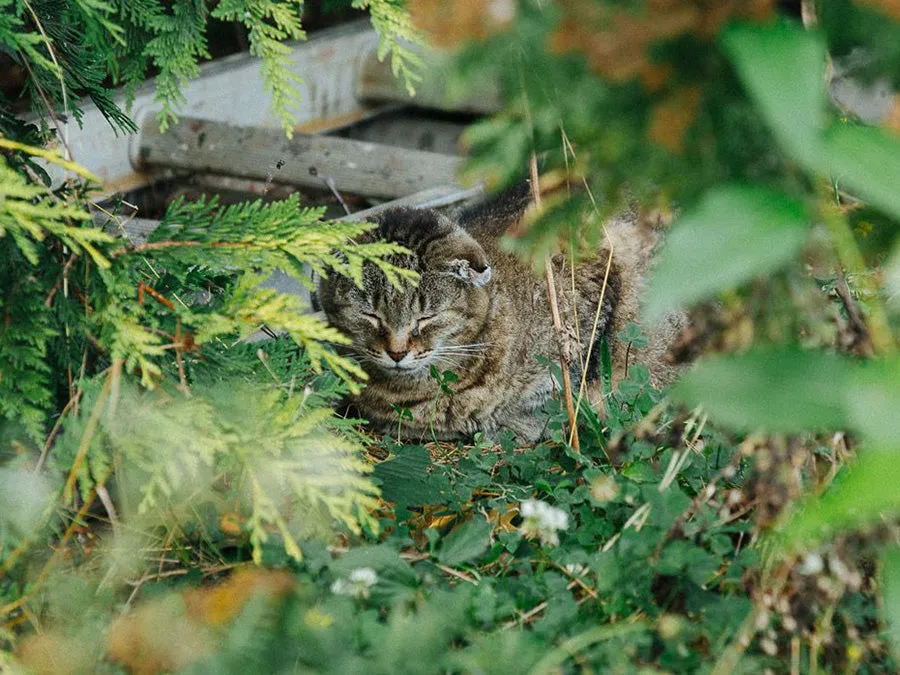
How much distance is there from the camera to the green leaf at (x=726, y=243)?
0.91m

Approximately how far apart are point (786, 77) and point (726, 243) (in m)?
0.16

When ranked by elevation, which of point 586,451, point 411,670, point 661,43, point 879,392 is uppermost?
point 661,43

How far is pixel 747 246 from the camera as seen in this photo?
3.05ft

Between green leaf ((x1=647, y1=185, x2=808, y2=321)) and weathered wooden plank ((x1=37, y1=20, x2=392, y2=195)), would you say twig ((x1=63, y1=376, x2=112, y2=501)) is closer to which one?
green leaf ((x1=647, y1=185, x2=808, y2=321))

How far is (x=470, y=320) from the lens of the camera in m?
3.11

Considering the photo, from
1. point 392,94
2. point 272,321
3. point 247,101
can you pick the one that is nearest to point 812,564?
point 272,321

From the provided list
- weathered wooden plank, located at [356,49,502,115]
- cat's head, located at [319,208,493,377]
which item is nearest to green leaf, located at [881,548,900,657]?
cat's head, located at [319,208,493,377]

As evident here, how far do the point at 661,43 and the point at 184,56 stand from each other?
1.40 meters

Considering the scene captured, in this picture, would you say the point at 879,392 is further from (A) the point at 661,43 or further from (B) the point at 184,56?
(B) the point at 184,56

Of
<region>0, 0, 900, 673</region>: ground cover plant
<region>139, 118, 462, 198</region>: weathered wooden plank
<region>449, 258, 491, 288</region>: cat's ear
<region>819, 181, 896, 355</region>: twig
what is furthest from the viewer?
<region>139, 118, 462, 198</region>: weathered wooden plank

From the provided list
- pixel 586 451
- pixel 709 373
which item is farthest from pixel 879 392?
pixel 586 451

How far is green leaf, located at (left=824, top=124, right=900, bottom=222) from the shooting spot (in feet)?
3.01

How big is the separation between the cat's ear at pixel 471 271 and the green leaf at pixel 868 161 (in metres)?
1.97

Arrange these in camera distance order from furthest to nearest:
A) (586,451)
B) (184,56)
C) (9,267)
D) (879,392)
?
(586,451) < (184,56) < (9,267) < (879,392)
